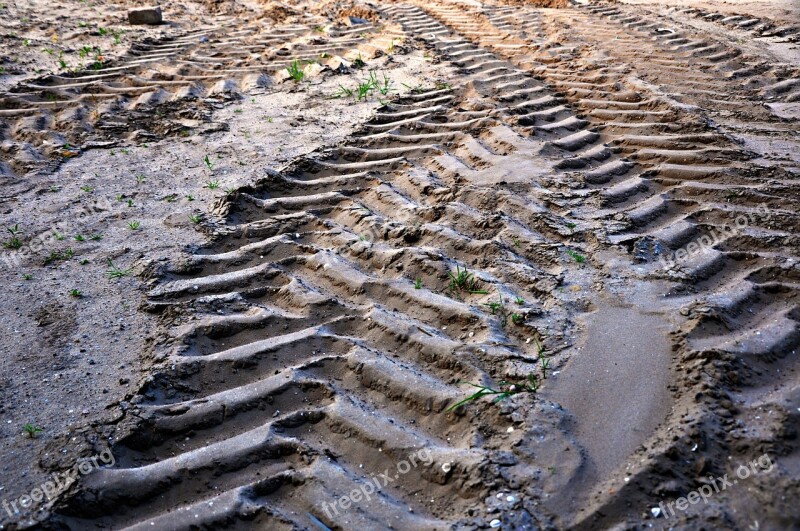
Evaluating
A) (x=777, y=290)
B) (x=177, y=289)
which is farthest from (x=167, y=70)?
(x=777, y=290)

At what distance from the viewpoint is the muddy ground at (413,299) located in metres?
2.13

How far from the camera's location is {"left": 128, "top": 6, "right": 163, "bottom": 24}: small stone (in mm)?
8336

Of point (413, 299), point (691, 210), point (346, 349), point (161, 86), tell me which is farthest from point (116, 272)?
point (161, 86)

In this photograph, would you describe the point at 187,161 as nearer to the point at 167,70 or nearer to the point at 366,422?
the point at 167,70

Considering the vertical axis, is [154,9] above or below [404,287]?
above

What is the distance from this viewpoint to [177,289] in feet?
10.7

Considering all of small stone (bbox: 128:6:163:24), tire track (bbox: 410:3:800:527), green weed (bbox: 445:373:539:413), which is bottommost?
green weed (bbox: 445:373:539:413)

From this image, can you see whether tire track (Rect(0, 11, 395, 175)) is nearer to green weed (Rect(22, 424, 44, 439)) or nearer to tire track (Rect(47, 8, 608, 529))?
tire track (Rect(47, 8, 608, 529))

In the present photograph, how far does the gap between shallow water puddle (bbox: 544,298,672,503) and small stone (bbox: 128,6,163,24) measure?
7.60 meters

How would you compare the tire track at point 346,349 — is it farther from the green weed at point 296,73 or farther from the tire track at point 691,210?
the green weed at point 296,73

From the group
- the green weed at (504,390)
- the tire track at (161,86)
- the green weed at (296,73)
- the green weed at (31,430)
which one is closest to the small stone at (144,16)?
the tire track at (161,86)

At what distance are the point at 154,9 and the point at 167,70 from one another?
2.45m

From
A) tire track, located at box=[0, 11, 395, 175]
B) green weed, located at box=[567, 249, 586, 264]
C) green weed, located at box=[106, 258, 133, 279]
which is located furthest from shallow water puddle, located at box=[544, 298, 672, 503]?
tire track, located at box=[0, 11, 395, 175]

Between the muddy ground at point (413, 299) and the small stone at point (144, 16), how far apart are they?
283cm
